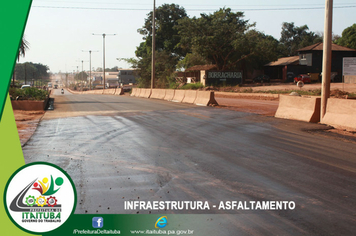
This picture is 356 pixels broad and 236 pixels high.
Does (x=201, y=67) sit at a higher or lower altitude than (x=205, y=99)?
higher

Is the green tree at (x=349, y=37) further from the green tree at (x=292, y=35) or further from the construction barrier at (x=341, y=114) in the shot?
the construction barrier at (x=341, y=114)

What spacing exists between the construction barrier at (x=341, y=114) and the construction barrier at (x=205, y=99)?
10873mm

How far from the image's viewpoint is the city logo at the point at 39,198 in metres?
4.37

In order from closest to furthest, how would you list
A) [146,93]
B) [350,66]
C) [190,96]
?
[350,66], [190,96], [146,93]

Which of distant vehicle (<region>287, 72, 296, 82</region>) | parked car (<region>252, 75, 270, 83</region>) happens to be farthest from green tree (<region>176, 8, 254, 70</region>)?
distant vehicle (<region>287, 72, 296, 82</region>)

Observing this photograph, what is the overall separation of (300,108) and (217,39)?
43630 mm

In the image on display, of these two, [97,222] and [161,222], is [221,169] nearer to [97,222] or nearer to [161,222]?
[161,222]

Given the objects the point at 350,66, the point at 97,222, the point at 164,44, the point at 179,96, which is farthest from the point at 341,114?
the point at 164,44

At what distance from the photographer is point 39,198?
15.1ft

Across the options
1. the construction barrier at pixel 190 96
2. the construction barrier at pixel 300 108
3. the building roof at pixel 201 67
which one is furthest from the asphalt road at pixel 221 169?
the building roof at pixel 201 67

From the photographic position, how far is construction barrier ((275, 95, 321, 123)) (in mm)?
14867

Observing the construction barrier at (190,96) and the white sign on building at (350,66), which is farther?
the construction barrier at (190,96)

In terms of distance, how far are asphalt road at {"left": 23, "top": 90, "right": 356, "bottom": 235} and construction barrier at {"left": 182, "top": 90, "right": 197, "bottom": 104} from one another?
12.9m

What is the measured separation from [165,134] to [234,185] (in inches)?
236
